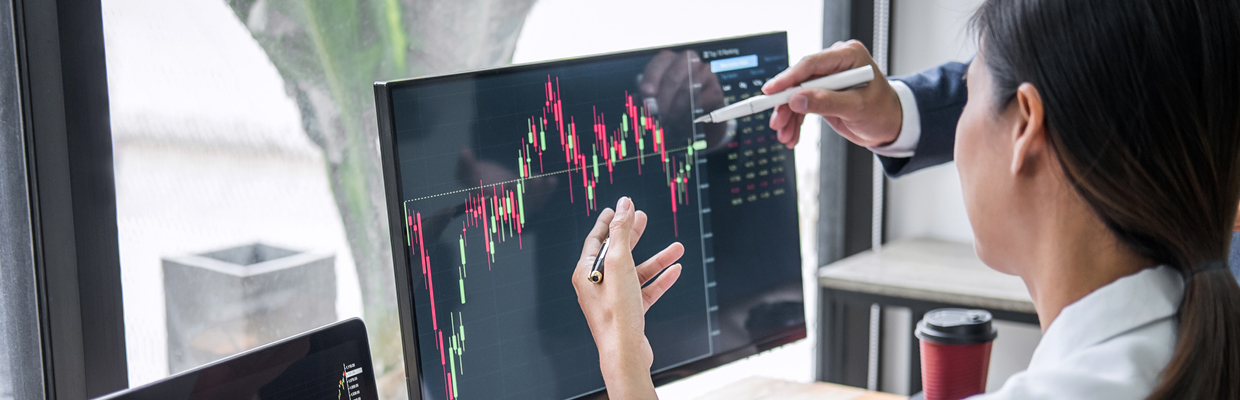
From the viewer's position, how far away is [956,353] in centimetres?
111

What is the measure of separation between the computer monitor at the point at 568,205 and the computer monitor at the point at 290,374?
0.06 metres

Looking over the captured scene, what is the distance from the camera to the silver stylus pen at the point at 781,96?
843mm

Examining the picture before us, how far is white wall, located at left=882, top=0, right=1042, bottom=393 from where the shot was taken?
1.92m

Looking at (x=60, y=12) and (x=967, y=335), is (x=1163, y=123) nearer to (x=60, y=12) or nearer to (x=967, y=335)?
(x=967, y=335)

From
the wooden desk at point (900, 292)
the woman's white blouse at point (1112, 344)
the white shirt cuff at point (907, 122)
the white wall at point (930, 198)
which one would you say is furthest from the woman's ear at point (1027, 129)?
the white wall at point (930, 198)

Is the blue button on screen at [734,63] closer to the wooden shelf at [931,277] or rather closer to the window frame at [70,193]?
the window frame at [70,193]

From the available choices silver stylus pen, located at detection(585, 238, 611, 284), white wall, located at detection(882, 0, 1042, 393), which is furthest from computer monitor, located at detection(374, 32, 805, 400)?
white wall, located at detection(882, 0, 1042, 393)

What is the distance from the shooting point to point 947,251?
6.17 ft

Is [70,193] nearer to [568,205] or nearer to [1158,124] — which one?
[568,205]

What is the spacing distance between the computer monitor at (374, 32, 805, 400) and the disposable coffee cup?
240mm

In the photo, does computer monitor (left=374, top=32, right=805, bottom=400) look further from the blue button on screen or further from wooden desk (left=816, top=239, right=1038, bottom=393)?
wooden desk (left=816, top=239, right=1038, bottom=393)

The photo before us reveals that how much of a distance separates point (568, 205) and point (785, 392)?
0.51 meters

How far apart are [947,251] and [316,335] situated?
1540 millimetres

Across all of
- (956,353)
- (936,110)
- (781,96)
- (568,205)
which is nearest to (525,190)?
(568,205)
